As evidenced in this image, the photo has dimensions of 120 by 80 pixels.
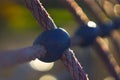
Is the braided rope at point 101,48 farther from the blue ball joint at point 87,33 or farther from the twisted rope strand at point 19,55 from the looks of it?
the twisted rope strand at point 19,55

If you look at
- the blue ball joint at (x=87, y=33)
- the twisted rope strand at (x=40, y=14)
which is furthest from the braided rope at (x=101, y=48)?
the twisted rope strand at (x=40, y=14)

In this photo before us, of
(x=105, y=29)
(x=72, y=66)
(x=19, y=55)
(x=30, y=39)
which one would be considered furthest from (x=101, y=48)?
(x=30, y=39)

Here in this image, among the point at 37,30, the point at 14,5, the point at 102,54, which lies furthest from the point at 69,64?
the point at 37,30

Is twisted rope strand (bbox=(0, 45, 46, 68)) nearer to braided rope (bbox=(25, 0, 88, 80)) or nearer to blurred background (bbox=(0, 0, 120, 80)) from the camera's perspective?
braided rope (bbox=(25, 0, 88, 80))

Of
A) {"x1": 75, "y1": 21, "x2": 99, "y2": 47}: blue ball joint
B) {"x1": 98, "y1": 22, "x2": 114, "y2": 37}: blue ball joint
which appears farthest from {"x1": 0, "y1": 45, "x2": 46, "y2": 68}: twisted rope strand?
{"x1": 98, "y1": 22, "x2": 114, "y2": 37}: blue ball joint

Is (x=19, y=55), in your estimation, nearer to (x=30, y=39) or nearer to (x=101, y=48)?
(x=101, y=48)

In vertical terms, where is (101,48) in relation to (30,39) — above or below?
above
